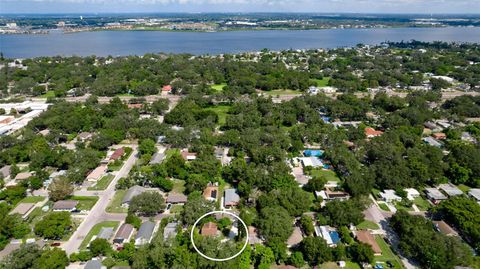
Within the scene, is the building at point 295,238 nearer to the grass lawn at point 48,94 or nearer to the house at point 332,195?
the house at point 332,195

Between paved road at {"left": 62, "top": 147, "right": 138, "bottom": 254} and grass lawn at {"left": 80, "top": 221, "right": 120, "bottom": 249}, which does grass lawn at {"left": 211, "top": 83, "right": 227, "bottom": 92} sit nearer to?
paved road at {"left": 62, "top": 147, "right": 138, "bottom": 254}

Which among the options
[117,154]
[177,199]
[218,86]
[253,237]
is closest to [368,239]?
[253,237]

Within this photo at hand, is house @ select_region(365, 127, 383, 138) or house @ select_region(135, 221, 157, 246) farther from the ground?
house @ select_region(365, 127, 383, 138)

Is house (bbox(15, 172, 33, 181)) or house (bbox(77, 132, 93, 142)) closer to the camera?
house (bbox(15, 172, 33, 181))

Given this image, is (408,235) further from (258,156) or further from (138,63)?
(138,63)

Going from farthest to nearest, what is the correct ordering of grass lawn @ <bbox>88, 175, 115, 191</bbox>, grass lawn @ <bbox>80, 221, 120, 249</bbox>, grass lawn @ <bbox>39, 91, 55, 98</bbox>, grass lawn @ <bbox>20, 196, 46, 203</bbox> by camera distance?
1. grass lawn @ <bbox>39, 91, 55, 98</bbox>
2. grass lawn @ <bbox>88, 175, 115, 191</bbox>
3. grass lawn @ <bbox>20, 196, 46, 203</bbox>
4. grass lawn @ <bbox>80, 221, 120, 249</bbox>

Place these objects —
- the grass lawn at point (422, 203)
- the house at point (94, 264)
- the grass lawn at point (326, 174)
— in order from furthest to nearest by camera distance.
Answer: the grass lawn at point (326, 174)
the grass lawn at point (422, 203)
the house at point (94, 264)

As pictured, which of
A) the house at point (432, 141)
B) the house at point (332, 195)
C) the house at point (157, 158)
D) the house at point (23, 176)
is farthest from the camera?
the house at point (432, 141)

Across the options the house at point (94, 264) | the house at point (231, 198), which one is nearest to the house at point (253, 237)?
the house at point (231, 198)

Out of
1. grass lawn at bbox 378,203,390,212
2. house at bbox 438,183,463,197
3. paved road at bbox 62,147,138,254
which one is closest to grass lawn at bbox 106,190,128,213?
paved road at bbox 62,147,138,254
